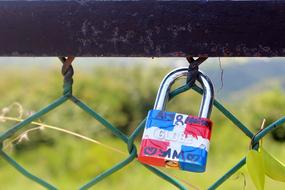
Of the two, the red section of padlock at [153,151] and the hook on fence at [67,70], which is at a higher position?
the hook on fence at [67,70]

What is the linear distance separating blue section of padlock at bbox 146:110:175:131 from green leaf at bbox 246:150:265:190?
0.08m

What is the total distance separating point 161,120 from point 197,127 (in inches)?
1.3

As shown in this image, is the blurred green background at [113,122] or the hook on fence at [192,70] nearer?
the hook on fence at [192,70]

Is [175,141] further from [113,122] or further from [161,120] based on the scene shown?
[113,122]

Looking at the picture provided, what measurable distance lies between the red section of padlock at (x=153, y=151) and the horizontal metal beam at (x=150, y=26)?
76 mm

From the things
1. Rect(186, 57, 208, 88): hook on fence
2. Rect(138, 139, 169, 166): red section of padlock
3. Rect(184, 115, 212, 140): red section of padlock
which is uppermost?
Rect(186, 57, 208, 88): hook on fence

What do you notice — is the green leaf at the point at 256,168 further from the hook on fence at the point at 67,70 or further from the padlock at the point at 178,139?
the hook on fence at the point at 67,70

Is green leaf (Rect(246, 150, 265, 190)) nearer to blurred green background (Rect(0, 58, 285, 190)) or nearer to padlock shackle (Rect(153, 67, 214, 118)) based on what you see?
padlock shackle (Rect(153, 67, 214, 118))

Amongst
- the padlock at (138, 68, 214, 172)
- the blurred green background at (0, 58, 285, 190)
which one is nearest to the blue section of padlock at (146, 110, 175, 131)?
the padlock at (138, 68, 214, 172)

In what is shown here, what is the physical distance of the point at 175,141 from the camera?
0.53 metres

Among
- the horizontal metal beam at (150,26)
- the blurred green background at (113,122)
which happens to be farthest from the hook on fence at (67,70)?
the blurred green background at (113,122)

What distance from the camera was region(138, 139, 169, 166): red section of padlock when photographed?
52cm

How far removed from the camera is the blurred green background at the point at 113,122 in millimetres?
2490

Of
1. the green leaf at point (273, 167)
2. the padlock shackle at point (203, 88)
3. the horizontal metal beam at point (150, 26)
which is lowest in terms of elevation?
the green leaf at point (273, 167)
